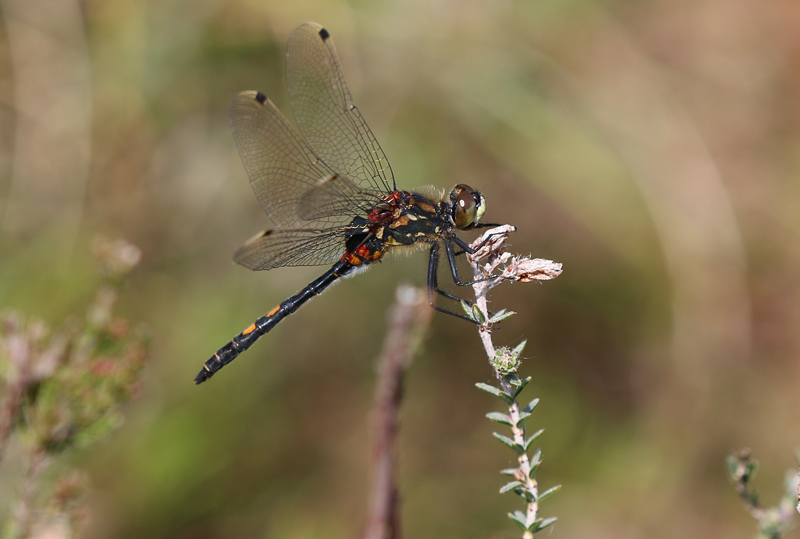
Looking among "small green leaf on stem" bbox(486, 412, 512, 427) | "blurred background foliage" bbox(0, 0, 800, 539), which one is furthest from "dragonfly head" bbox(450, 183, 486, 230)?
"small green leaf on stem" bbox(486, 412, 512, 427)

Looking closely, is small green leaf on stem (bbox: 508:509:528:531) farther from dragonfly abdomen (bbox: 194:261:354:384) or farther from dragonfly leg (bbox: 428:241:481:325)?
dragonfly abdomen (bbox: 194:261:354:384)

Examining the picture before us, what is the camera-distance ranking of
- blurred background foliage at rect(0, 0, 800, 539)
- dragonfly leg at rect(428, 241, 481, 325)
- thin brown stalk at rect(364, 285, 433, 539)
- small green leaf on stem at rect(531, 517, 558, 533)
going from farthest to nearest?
blurred background foliage at rect(0, 0, 800, 539) < dragonfly leg at rect(428, 241, 481, 325) < thin brown stalk at rect(364, 285, 433, 539) < small green leaf on stem at rect(531, 517, 558, 533)

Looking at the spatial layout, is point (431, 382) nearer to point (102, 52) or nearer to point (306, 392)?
point (306, 392)

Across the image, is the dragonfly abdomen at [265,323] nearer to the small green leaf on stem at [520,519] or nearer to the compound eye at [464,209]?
the compound eye at [464,209]

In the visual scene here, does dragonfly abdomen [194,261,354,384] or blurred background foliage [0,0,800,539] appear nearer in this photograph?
dragonfly abdomen [194,261,354,384]

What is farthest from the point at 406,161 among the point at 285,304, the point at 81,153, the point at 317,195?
the point at 81,153

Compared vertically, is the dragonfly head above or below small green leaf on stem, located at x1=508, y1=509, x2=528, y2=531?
above
